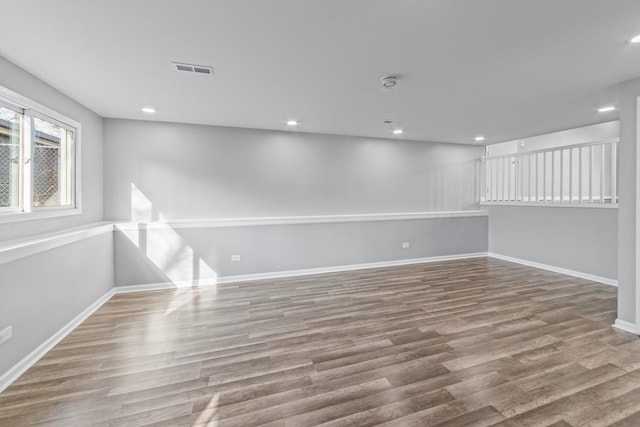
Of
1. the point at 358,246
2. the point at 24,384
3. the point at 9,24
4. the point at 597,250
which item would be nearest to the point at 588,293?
the point at 597,250

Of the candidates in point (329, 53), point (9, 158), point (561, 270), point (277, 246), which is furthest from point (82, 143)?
point (561, 270)

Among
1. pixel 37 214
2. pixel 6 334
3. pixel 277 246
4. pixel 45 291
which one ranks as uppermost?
pixel 37 214

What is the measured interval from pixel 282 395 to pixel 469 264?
4749 millimetres

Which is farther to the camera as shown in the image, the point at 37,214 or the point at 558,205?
the point at 558,205

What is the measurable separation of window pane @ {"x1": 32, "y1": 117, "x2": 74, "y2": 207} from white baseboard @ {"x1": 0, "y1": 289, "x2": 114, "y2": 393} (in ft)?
4.11

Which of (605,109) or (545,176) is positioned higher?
(605,109)

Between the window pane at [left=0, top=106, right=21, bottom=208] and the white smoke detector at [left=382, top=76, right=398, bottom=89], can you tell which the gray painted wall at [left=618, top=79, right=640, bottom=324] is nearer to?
the white smoke detector at [left=382, top=76, right=398, bottom=89]

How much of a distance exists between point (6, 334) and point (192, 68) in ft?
8.20

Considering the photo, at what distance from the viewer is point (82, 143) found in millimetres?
3439

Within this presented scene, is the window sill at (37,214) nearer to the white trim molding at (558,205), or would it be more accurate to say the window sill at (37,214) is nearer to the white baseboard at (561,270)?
the white trim molding at (558,205)

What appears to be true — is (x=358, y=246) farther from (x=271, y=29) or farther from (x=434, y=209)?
(x=271, y=29)

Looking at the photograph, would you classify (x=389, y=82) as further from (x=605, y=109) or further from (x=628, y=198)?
(x=605, y=109)

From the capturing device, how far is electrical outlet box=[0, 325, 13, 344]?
1.94 meters

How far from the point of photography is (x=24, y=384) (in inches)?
78.2
